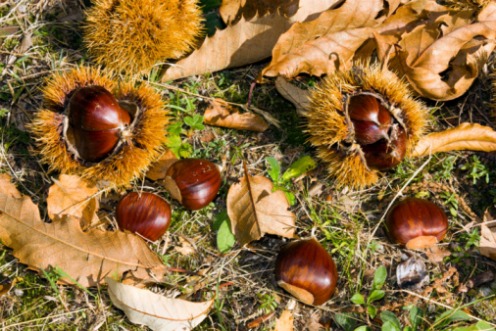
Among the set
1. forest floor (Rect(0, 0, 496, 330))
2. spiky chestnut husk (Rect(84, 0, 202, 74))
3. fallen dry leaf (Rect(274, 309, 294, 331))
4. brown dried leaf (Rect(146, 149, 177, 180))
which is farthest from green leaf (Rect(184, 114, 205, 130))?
fallen dry leaf (Rect(274, 309, 294, 331))

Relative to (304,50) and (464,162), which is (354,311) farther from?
(304,50)

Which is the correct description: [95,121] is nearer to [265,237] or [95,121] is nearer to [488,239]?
[265,237]

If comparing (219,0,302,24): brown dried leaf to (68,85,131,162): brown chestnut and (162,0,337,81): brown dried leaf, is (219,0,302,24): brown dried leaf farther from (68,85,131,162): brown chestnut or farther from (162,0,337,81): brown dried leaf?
(68,85,131,162): brown chestnut

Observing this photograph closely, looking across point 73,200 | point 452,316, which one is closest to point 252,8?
point 73,200

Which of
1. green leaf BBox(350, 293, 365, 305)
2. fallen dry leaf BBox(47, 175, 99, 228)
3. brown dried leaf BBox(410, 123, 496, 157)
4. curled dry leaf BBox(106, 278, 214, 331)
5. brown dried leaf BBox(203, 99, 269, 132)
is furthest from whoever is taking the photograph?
brown dried leaf BBox(203, 99, 269, 132)

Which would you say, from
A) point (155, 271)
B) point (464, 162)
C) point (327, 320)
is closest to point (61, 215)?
point (155, 271)

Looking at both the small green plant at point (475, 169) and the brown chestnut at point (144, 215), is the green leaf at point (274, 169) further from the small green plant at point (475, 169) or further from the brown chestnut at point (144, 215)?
the small green plant at point (475, 169)
